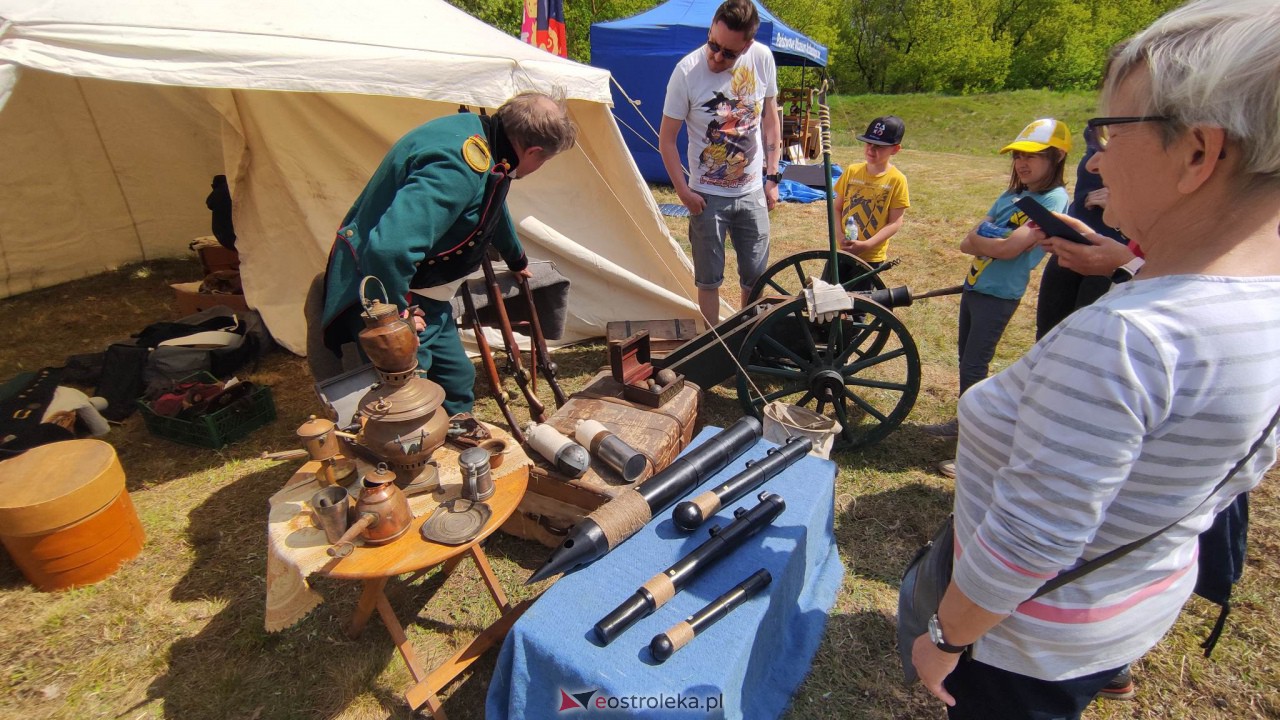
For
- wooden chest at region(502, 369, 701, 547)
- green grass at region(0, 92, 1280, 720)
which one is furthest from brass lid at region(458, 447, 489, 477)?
green grass at region(0, 92, 1280, 720)

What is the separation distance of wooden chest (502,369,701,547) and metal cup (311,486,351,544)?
0.93 m

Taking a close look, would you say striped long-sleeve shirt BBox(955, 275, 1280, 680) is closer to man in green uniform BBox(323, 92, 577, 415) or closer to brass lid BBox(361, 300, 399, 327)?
brass lid BBox(361, 300, 399, 327)

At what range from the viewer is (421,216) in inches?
85.9

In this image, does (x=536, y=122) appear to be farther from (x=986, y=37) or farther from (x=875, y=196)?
(x=986, y=37)

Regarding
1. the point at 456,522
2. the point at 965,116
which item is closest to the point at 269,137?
the point at 456,522

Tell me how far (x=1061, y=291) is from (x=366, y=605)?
129 inches

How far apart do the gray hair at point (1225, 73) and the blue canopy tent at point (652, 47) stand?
8.83 metres

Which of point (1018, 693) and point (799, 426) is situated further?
point (799, 426)

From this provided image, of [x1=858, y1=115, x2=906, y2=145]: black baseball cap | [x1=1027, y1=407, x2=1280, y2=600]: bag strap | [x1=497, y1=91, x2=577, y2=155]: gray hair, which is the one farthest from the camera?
[x1=858, y1=115, x2=906, y2=145]: black baseball cap

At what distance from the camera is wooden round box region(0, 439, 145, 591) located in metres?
2.45

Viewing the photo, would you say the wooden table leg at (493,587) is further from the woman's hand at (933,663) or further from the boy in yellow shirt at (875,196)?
the boy in yellow shirt at (875,196)

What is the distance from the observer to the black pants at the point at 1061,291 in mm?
2709

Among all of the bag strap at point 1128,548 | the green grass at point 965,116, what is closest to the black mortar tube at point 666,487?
the bag strap at point 1128,548

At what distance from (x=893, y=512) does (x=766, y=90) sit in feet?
8.61
